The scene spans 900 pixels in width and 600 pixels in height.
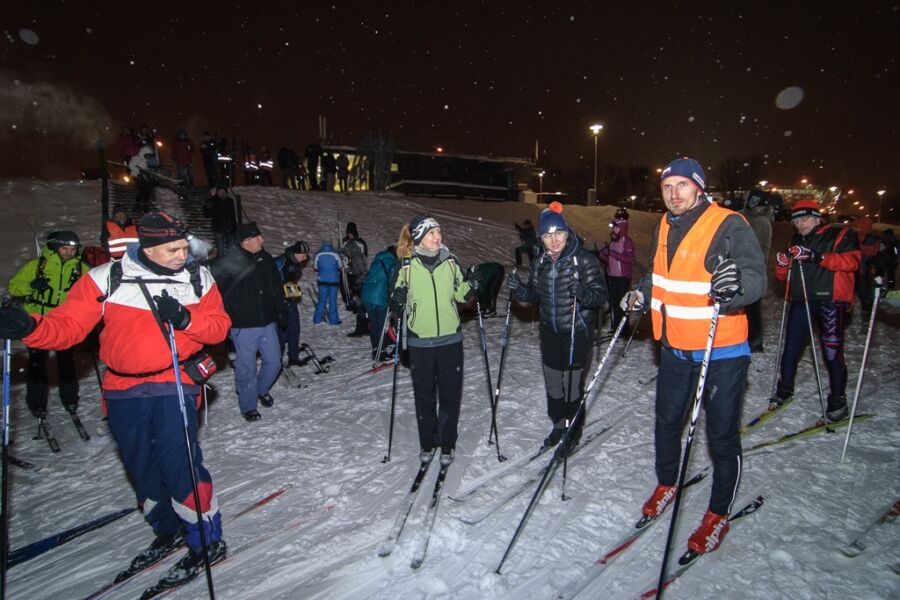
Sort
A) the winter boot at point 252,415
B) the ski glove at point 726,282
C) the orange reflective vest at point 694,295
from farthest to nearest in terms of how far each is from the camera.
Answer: the winter boot at point 252,415
the orange reflective vest at point 694,295
the ski glove at point 726,282

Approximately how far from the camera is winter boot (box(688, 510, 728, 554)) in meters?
3.02

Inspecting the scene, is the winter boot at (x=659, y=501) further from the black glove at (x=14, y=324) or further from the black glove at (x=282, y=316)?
the black glove at (x=282, y=316)

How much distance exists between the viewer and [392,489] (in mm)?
4086

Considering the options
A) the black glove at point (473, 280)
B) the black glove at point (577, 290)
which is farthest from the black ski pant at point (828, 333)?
the black glove at point (473, 280)

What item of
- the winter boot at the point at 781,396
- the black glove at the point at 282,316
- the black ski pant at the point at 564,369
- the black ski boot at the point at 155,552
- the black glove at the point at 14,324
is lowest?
the black ski boot at the point at 155,552

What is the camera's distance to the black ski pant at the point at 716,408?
2949 mm

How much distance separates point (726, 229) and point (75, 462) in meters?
6.20

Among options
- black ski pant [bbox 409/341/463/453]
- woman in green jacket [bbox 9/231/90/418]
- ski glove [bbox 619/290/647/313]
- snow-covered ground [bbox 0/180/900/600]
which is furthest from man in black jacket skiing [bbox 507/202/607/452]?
woman in green jacket [bbox 9/231/90/418]

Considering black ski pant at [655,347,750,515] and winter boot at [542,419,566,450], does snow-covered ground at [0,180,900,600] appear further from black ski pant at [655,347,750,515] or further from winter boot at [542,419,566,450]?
black ski pant at [655,347,750,515]

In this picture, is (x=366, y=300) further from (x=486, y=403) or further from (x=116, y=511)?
(x=116, y=511)

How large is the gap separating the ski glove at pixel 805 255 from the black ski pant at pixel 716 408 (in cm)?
250

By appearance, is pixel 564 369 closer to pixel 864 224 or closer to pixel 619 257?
pixel 619 257

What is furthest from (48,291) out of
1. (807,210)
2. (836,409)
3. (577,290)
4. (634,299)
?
(836,409)

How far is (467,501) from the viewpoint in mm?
3828
